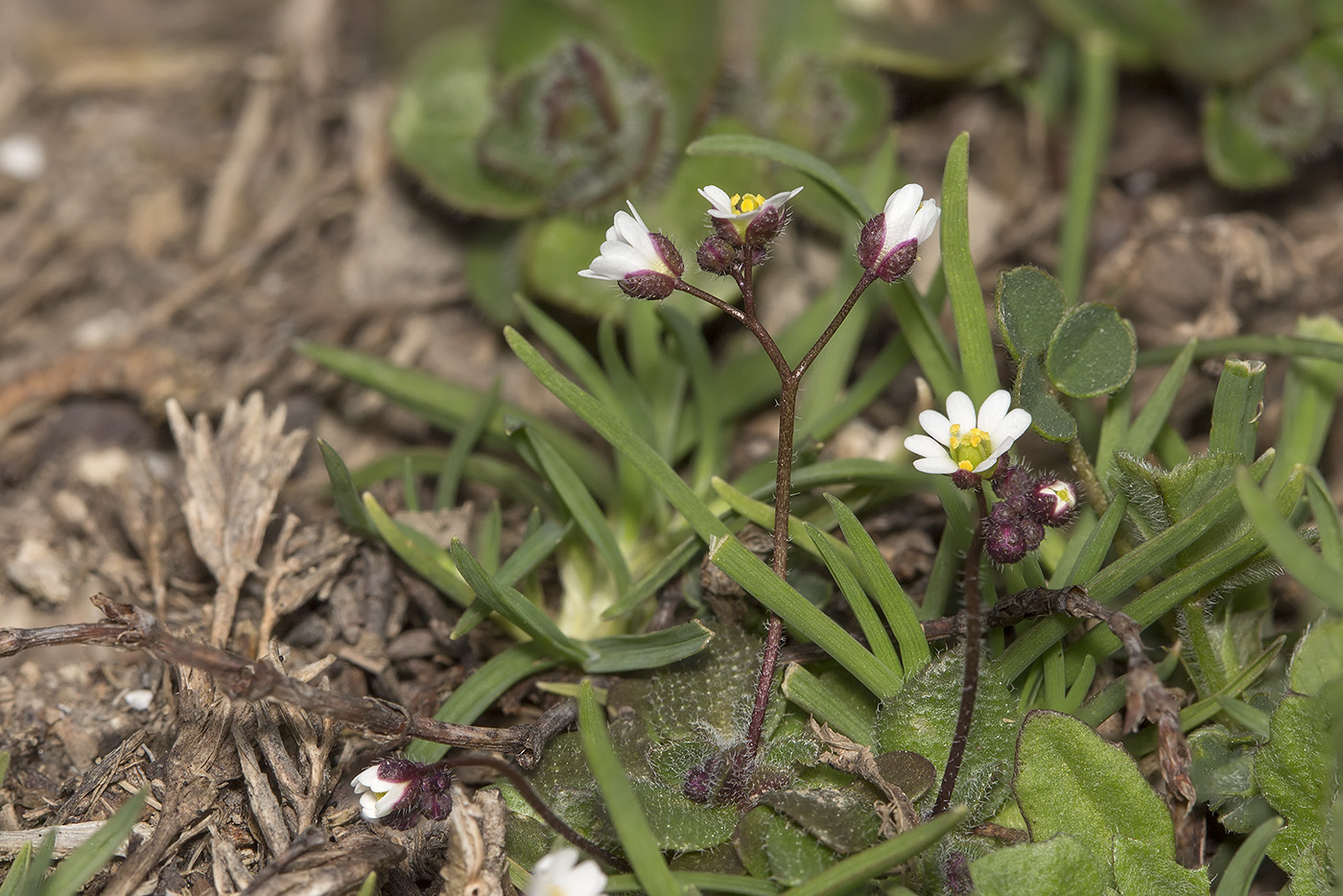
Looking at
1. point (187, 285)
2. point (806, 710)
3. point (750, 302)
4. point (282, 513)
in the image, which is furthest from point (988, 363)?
point (187, 285)

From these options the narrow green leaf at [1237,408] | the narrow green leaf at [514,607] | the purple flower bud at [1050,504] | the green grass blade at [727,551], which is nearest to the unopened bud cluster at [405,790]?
the narrow green leaf at [514,607]

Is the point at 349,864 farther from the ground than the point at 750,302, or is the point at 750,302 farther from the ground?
the point at 750,302

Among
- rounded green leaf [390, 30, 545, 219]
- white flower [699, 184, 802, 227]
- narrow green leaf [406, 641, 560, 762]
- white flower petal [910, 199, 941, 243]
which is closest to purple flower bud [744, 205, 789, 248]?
white flower [699, 184, 802, 227]

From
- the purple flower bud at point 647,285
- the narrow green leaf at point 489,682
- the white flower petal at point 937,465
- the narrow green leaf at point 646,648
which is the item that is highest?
the purple flower bud at point 647,285

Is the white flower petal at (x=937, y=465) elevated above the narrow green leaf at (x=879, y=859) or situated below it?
above

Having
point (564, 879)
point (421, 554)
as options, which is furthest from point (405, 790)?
point (421, 554)

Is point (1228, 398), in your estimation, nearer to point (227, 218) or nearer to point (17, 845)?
point (17, 845)

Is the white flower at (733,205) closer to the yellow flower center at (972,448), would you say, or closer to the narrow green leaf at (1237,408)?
the yellow flower center at (972,448)

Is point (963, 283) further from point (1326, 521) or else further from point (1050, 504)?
point (1326, 521)
